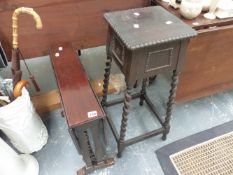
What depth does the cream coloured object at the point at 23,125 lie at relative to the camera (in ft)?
3.65

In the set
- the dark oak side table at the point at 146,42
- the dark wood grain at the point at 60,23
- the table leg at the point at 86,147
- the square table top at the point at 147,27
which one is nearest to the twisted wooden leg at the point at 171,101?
the dark oak side table at the point at 146,42

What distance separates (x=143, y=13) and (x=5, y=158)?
37.9 inches

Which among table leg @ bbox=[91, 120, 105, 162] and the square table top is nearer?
the square table top

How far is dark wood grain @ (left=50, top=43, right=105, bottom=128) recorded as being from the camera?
1.02m

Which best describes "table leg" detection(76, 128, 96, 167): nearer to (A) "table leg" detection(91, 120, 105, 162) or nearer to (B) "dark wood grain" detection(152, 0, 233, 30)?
(A) "table leg" detection(91, 120, 105, 162)

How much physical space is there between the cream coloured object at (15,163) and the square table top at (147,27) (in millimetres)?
789

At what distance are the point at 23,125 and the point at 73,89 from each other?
335mm

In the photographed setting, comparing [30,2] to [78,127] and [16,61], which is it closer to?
[16,61]

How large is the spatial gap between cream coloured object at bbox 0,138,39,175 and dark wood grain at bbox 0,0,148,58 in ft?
1.85

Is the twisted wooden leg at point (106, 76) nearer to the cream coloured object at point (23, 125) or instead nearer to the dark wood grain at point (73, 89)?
the dark wood grain at point (73, 89)

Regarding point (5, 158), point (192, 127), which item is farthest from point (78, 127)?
point (192, 127)

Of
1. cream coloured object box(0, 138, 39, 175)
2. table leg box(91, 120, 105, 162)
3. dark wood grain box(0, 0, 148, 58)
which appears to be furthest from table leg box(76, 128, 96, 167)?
dark wood grain box(0, 0, 148, 58)

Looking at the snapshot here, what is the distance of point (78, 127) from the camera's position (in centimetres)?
101

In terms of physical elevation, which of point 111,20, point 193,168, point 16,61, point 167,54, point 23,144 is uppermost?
point 111,20
